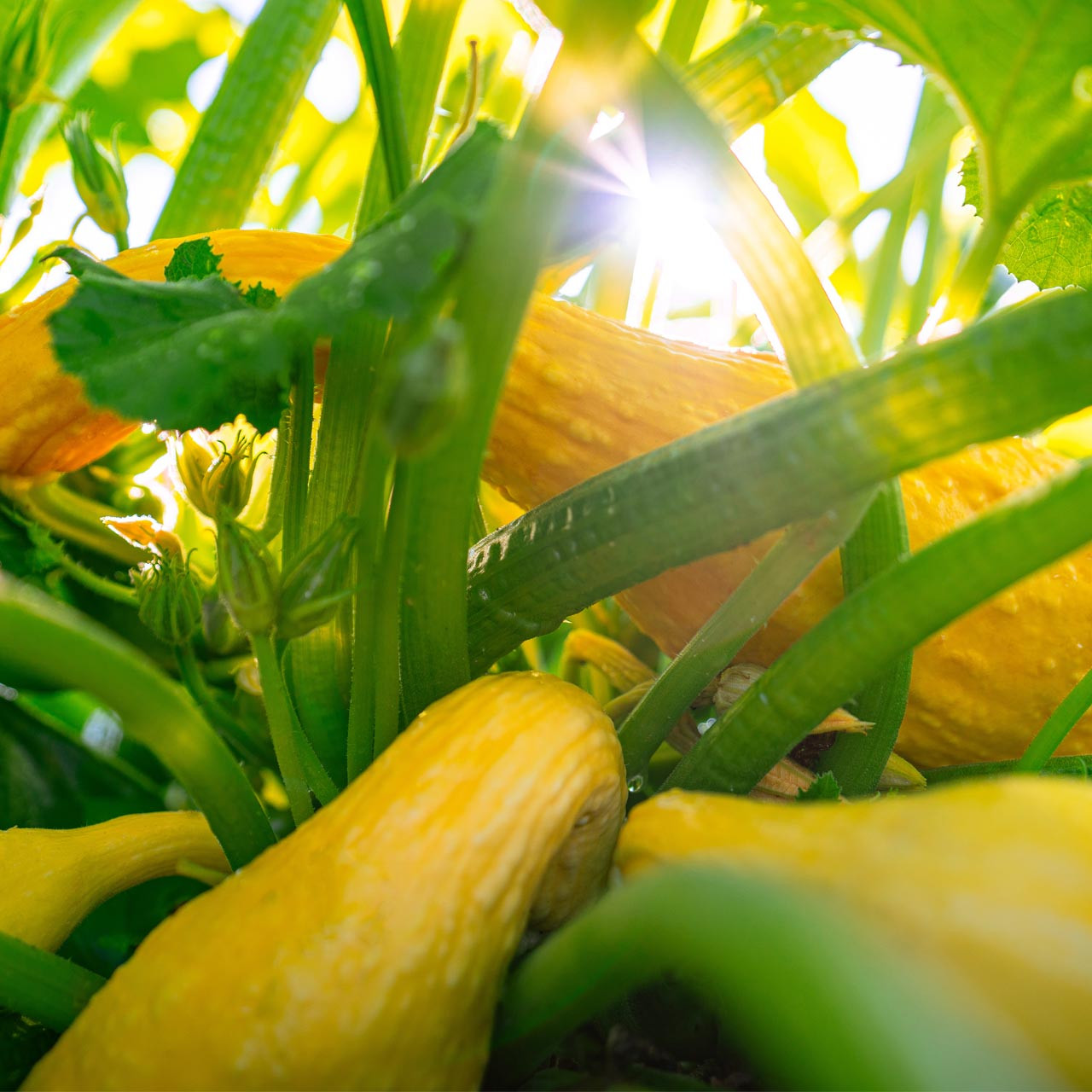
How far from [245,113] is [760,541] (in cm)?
65

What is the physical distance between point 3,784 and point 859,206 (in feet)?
3.37

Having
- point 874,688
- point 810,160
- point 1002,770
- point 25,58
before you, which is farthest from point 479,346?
point 810,160

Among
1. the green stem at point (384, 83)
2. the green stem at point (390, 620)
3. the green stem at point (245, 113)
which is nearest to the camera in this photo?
the green stem at point (390, 620)

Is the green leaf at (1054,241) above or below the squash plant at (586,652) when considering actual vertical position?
above

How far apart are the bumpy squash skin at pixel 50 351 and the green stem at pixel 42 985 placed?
40 centimetres

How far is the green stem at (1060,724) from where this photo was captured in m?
0.58

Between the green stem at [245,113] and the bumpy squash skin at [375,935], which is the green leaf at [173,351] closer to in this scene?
the bumpy squash skin at [375,935]

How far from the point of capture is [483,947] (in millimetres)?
418

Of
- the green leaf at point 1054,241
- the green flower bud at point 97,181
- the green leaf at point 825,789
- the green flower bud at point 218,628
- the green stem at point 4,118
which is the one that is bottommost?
the green leaf at point 825,789

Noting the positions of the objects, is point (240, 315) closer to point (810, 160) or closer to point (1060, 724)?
point (1060, 724)

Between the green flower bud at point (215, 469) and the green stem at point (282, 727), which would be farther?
the green flower bud at point (215, 469)

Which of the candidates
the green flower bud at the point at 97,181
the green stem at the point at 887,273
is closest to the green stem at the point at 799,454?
the green flower bud at the point at 97,181

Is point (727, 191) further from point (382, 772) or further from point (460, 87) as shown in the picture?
point (460, 87)

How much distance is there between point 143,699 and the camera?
1.44 feet
